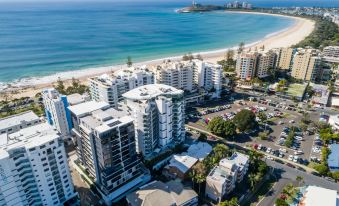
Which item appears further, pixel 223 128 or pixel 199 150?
pixel 223 128

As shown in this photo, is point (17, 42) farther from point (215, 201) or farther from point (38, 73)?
point (215, 201)

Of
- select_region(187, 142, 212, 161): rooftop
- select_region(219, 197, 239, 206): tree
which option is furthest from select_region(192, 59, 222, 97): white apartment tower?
select_region(219, 197, 239, 206): tree

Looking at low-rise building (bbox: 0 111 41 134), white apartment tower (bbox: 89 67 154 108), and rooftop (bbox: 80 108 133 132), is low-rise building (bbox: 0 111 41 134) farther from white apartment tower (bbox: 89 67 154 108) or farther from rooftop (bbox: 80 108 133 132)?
white apartment tower (bbox: 89 67 154 108)

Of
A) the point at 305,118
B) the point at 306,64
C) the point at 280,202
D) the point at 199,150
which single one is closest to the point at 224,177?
the point at 280,202

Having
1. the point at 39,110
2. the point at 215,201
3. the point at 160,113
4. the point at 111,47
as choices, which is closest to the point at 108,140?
the point at 160,113

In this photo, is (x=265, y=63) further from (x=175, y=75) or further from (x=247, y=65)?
(x=175, y=75)

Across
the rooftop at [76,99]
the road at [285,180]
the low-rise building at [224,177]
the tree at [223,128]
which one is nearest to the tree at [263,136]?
the tree at [223,128]

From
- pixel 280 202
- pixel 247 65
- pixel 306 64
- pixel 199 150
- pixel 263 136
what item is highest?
pixel 306 64

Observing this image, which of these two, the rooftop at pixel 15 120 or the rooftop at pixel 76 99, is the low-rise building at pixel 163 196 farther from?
the rooftop at pixel 76 99
